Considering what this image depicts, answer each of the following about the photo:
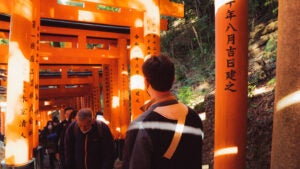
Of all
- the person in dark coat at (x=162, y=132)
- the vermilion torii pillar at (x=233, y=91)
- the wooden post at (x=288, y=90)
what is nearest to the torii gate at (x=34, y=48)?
the vermilion torii pillar at (x=233, y=91)

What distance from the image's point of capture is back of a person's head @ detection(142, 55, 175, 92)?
5.70ft

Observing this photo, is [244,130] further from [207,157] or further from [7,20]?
[7,20]

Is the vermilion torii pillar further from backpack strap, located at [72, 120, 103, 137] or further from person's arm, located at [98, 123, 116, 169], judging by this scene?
backpack strap, located at [72, 120, 103, 137]

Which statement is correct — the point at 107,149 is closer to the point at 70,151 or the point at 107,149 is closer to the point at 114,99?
the point at 70,151

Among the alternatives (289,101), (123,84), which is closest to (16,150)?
(289,101)

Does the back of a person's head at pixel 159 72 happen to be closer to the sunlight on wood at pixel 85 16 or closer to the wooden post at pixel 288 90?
the wooden post at pixel 288 90

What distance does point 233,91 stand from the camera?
4.24m

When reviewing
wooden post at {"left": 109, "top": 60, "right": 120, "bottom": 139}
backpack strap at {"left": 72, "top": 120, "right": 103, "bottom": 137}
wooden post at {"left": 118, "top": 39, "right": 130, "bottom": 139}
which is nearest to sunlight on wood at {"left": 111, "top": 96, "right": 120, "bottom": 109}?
wooden post at {"left": 109, "top": 60, "right": 120, "bottom": 139}

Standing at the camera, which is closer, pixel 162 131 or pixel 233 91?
pixel 162 131

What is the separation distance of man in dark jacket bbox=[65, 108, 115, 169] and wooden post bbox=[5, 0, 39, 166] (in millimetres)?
1130

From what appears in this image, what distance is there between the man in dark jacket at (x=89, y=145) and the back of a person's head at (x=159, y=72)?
2.18m

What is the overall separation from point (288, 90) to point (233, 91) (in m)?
1.15

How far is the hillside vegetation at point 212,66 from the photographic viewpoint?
544 cm

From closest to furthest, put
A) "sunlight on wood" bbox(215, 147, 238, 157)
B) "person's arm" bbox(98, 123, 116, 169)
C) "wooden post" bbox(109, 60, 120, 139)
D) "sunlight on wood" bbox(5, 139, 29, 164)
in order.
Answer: "person's arm" bbox(98, 123, 116, 169) < "sunlight on wood" bbox(215, 147, 238, 157) < "sunlight on wood" bbox(5, 139, 29, 164) < "wooden post" bbox(109, 60, 120, 139)
